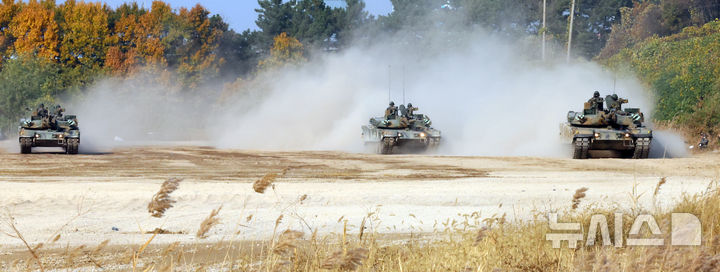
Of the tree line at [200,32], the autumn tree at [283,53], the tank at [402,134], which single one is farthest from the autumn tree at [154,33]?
the tank at [402,134]

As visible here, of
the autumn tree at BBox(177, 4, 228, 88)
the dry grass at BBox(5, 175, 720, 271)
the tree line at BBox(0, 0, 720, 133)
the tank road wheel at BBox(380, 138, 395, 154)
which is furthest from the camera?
the autumn tree at BBox(177, 4, 228, 88)

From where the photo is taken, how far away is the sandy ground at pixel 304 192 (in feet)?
34.6

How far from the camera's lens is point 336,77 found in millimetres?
46750

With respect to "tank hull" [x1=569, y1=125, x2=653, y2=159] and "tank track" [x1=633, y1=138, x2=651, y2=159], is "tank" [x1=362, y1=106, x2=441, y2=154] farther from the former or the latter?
"tank track" [x1=633, y1=138, x2=651, y2=159]

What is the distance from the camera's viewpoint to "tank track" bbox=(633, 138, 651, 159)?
2423cm

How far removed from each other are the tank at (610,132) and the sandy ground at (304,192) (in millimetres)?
1059

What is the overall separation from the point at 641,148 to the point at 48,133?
1944 cm

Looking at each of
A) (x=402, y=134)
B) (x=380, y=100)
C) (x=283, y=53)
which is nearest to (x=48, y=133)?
(x=402, y=134)

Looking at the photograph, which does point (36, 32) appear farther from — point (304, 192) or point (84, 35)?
point (304, 192)

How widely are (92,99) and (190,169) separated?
A: 3996 cm

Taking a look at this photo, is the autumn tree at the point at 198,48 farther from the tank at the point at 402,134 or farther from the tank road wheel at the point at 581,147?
the tank road wheel at the point at 581,147

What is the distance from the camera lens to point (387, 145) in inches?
1146

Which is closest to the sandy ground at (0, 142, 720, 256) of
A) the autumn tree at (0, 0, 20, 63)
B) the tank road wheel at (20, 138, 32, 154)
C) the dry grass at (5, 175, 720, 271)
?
the dry grass at (5, 175, 720, 271)

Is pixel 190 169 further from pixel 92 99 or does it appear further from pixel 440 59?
pixel 92 99
